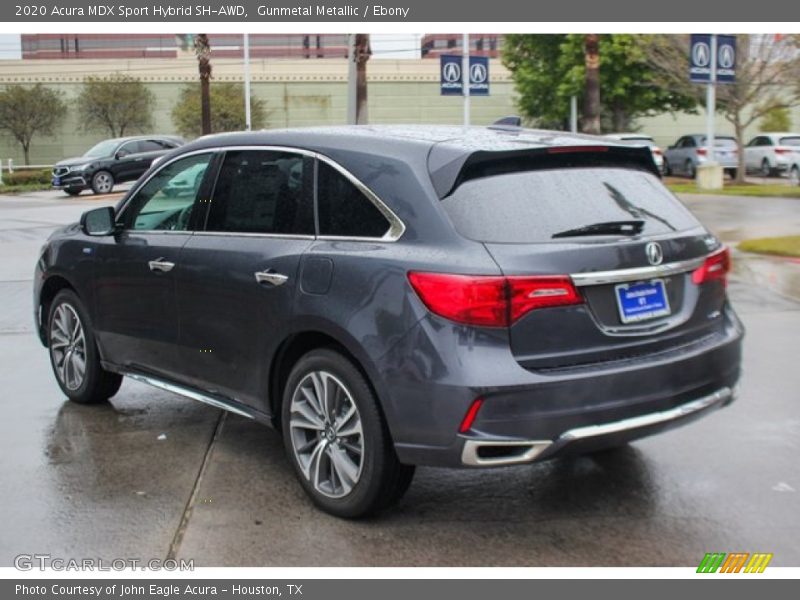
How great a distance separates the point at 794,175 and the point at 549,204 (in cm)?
3062

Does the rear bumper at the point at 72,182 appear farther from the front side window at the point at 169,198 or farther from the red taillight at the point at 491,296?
the red taillight at the point at 491,296

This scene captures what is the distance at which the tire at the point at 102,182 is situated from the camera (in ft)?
99.2

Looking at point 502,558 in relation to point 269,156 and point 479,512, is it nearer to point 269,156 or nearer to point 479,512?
point 479,512

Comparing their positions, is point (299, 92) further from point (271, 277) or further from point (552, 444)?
point (552, 444)

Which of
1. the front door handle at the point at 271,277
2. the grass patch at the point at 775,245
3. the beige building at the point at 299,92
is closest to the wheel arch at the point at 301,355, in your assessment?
the front door handle at the point at 271,277

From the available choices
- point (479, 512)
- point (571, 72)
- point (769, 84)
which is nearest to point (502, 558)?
point (479, 512)

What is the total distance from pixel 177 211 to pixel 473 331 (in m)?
2.42

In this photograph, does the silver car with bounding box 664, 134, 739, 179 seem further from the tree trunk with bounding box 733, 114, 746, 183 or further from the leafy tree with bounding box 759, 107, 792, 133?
the leafy tree with bounding box 759, 107, 792, 133

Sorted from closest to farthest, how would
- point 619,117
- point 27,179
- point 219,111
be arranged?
point 27,179, point 619,117, point 219,111

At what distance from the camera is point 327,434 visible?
445 cm

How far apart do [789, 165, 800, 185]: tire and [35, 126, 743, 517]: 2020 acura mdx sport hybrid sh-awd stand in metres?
29.0

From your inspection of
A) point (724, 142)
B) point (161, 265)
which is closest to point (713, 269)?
point (161, 265)

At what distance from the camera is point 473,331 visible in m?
3.84

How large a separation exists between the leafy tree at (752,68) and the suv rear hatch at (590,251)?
81.9 ft
